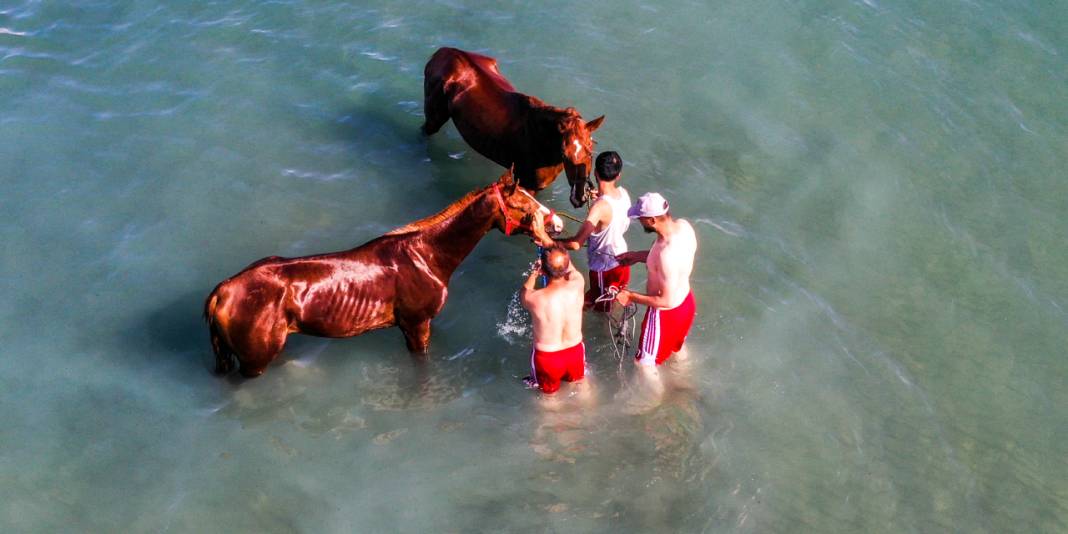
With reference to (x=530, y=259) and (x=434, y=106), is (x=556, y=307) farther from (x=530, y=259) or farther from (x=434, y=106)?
(x=434, y=106)

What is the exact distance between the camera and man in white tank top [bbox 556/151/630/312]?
7.15 meters

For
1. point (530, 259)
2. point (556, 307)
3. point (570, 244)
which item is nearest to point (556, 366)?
point (556, 307)

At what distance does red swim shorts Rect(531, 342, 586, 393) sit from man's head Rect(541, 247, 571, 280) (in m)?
0.81

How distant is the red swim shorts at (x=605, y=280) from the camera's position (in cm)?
779

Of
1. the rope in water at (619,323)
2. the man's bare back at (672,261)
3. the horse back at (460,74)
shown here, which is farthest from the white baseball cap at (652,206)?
the horse back at (460,74)

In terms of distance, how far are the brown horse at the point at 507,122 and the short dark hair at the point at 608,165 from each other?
90 cm

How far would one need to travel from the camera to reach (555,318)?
21.9 feet

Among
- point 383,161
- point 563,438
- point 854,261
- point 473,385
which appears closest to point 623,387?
point 563,438

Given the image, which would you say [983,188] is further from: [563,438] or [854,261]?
[563,438]

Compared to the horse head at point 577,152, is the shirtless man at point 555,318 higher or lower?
lower

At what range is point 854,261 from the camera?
29.4 ft

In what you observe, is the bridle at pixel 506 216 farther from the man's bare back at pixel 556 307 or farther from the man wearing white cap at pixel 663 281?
the man wearing white cap at pixel 663 281

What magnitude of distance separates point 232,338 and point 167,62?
6.16 metres

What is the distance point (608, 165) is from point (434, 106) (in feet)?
12.0
